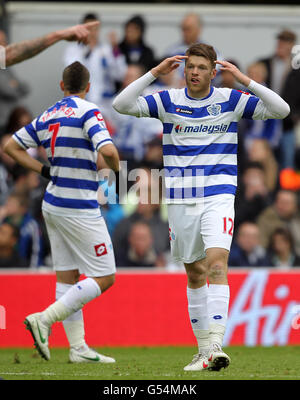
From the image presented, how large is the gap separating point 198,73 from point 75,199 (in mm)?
1721

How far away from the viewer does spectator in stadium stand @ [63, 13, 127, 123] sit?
1282 centimetres

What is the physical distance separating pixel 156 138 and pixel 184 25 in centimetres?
169

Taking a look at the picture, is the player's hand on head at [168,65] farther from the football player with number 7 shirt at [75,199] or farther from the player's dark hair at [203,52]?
the football player with number 7 shirt at [75,199]

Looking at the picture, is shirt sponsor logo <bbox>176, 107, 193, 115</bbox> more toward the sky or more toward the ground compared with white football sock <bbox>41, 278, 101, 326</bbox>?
more toward the sky

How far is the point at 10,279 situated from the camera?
1068 centimetres

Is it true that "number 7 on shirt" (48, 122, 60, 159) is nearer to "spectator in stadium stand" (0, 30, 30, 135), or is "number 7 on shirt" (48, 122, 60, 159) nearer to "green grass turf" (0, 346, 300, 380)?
"green grass turf" (0, 346, 300, 380)

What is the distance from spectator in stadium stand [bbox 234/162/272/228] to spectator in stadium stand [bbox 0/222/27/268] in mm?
3150

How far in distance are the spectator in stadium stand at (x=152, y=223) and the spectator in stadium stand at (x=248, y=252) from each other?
961 millimetres

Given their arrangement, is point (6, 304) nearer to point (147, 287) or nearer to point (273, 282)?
point (147, 287)

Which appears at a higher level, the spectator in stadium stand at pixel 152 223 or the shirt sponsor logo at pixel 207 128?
the shirt sponsor logo at pixel 207 128

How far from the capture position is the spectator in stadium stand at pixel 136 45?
12.9 meters

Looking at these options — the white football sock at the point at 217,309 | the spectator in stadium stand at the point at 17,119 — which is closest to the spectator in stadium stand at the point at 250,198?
the spectator in stadium stand at the point at 17,119

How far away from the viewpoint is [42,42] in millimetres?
6629

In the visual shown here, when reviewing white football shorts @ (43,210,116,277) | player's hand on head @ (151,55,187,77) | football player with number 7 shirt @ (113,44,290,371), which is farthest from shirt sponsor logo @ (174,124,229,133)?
white football shorts @ (43,210,116,277)
